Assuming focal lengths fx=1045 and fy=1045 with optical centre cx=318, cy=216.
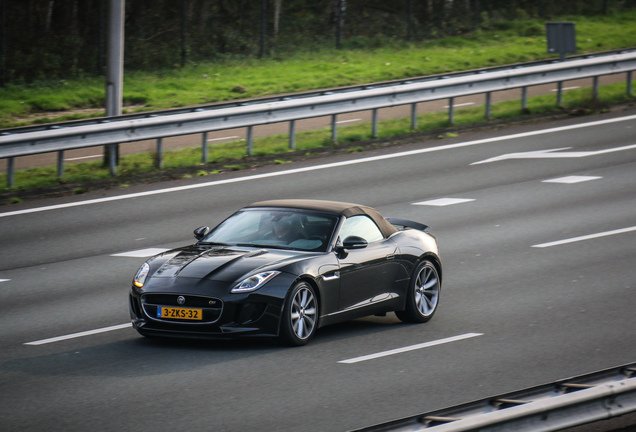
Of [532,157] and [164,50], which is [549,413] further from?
[164,50]

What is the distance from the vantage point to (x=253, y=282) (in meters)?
9.46

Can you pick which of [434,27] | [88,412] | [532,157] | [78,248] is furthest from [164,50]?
[88,412]

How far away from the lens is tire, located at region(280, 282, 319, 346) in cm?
953

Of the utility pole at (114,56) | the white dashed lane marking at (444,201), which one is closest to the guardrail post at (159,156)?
the utility pole at (114,56)

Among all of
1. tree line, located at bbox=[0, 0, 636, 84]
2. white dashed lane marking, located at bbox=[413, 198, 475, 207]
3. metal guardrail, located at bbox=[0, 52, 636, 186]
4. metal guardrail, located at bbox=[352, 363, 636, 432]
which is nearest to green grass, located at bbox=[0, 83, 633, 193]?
metal guardrail, located at bbox=[0, 52, 636, 186]

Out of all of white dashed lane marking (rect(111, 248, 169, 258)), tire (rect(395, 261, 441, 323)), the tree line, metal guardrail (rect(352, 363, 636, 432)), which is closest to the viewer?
metal guardrail (rect(352, 363, 636, 432))

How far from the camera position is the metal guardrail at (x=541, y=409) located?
221 inches

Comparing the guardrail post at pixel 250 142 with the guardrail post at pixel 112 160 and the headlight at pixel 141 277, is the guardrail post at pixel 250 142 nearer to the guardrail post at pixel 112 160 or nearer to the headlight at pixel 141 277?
the guardrail post at pixel 112 160

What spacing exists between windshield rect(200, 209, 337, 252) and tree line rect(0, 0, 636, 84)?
20.0m

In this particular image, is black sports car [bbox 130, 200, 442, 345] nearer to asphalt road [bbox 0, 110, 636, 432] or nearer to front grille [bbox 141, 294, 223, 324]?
front grille [bbox 141, 294, 223, 324]

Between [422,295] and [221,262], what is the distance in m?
2.65

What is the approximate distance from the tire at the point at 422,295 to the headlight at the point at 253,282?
2187 mm

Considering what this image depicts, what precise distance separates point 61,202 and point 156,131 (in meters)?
2.91

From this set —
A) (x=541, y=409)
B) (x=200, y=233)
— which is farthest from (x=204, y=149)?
(x=541, y=409)
